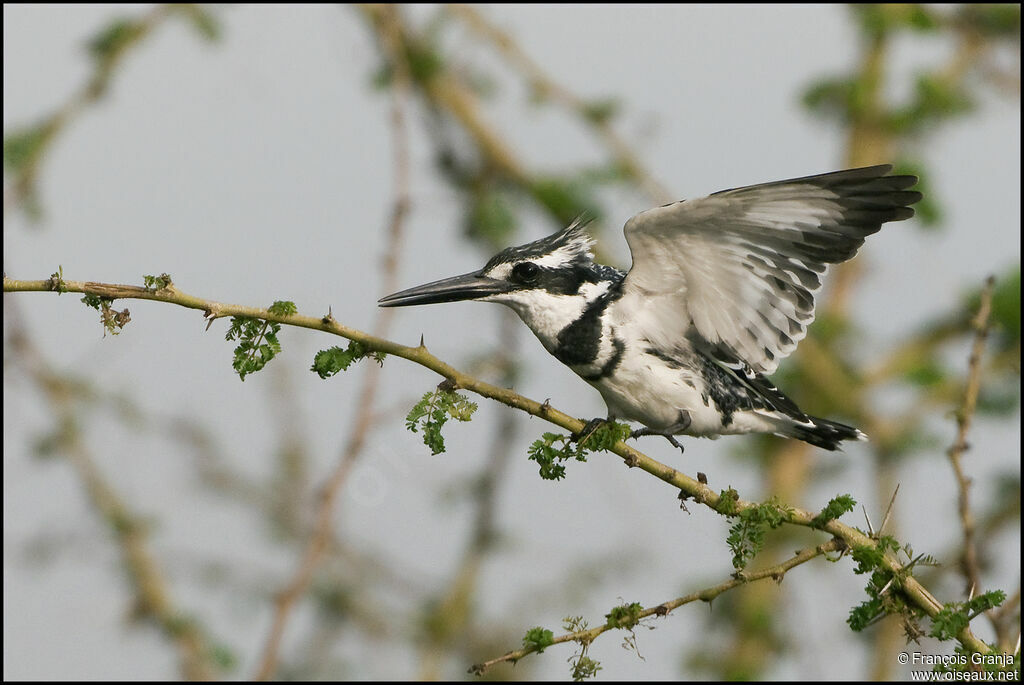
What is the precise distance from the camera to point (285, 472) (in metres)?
5.56

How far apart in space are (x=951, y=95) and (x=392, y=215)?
3.21 m

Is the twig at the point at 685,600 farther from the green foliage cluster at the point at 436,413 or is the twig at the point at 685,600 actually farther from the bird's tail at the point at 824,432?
the bird's tail at the point at 824,432

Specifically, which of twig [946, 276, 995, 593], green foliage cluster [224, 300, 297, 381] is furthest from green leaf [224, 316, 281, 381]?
twig [946, 276, 995, 593]

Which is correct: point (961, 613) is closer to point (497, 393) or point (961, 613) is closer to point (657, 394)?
point (497, 393)

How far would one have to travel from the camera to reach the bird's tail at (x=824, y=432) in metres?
3.43

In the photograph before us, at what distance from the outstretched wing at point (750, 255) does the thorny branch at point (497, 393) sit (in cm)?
83

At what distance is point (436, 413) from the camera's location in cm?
212

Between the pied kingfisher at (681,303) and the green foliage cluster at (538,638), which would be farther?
the pied kingfisher at (681,303)

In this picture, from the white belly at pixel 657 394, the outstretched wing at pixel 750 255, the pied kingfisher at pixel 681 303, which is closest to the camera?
the outstretched wing at pixel 750 255

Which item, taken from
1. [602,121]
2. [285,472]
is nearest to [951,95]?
[602,121]

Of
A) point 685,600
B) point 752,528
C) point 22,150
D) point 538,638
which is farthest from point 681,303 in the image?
point 22,150

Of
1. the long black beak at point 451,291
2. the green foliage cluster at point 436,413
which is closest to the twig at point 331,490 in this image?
the long black beak at point 451,291

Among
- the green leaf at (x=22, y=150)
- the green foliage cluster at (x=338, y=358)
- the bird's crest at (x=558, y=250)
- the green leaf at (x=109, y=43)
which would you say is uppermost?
the green leaf at (x=109, y=43)

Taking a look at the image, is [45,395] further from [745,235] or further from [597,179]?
[745,235]
